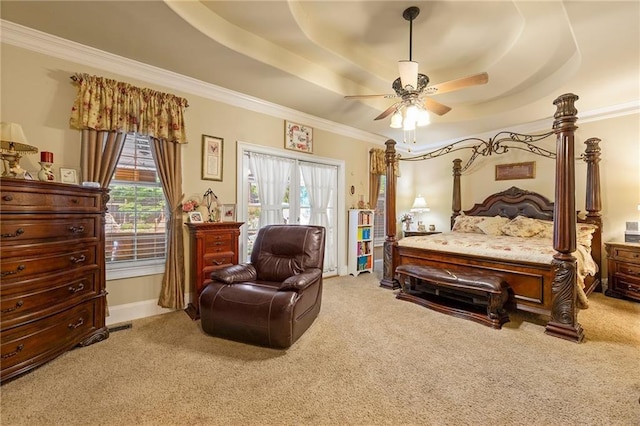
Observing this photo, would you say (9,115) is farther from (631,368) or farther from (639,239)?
(639,239)

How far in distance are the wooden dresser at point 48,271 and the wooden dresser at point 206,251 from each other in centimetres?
81

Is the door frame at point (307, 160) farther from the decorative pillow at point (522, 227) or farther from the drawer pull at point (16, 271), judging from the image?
the decorative pillow at point (522, 227)

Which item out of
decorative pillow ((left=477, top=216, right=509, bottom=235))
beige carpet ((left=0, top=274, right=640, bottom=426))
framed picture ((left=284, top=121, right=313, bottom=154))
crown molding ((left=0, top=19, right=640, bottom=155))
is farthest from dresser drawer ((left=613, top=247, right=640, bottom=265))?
framed picture ((left=284, top=121, right=313, bottom=154))

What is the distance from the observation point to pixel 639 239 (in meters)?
3.72

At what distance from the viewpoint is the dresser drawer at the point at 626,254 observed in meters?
3.54

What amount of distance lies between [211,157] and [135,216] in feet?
3.59

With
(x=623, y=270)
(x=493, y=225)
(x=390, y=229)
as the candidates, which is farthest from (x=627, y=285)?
(x=390, y=229)

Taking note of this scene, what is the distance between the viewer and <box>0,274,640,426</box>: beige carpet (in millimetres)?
1608

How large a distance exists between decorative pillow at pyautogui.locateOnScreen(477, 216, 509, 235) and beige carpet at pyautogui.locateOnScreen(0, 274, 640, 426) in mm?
1959

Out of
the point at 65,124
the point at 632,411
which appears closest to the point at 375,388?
the point at 632,411

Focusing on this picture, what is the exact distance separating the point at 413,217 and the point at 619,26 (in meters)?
4.44

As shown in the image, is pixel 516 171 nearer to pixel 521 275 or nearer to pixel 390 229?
pixel 390 229

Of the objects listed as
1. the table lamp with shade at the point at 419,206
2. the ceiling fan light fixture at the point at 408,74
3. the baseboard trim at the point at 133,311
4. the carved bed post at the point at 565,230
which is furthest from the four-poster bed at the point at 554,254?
the baseboard trim at the point at 133,311

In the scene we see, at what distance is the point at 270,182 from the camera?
4.16m
